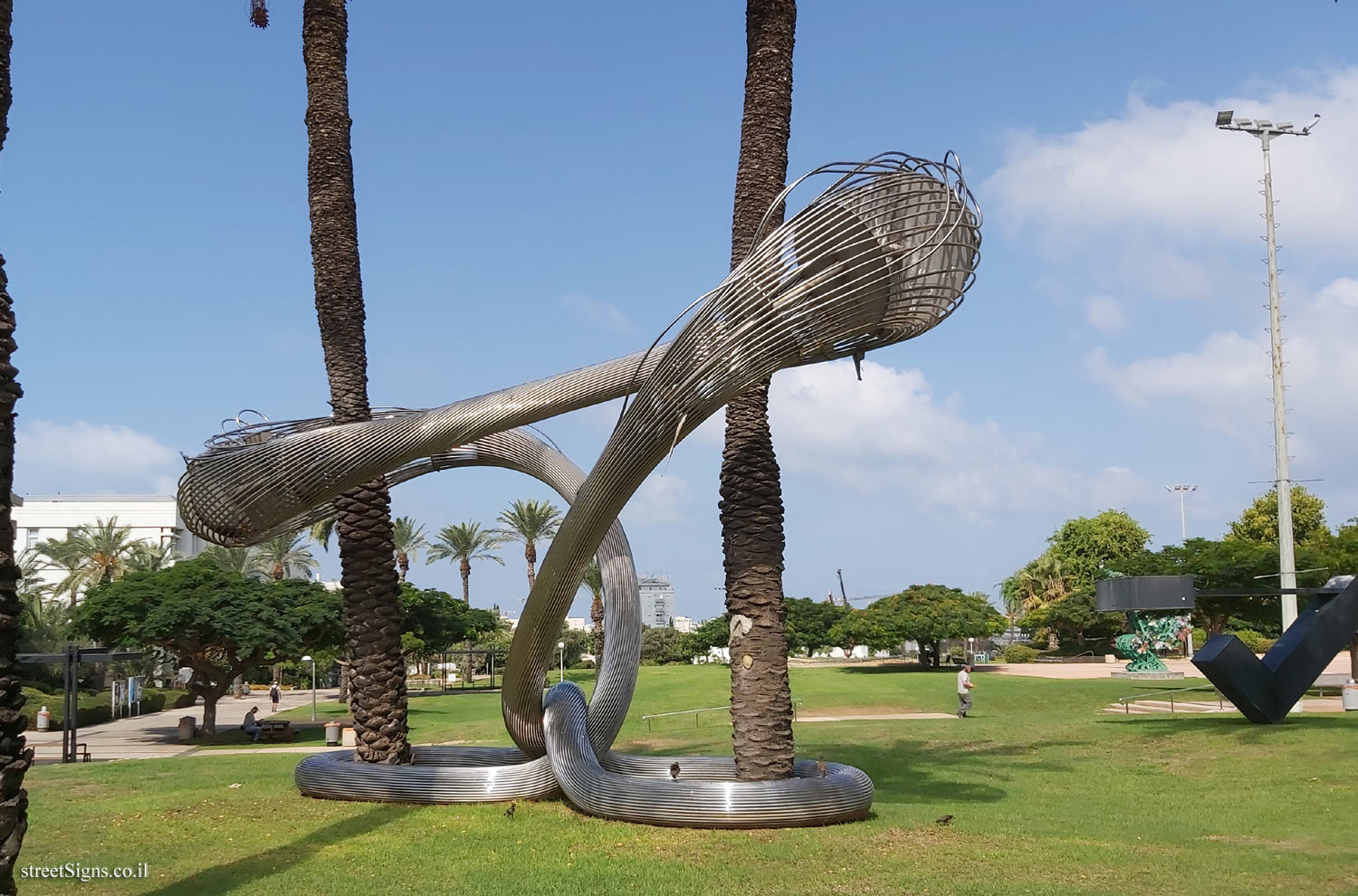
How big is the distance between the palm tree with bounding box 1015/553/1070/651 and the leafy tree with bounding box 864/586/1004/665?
2739 centimetres

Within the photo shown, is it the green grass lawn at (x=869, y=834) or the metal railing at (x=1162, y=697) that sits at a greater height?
the green grass lawn at (x=869, y=834)

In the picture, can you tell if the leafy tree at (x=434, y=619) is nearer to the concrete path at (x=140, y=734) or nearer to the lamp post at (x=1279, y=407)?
the concrete path at (x=140, y=734)

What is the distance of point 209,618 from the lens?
28750 mm

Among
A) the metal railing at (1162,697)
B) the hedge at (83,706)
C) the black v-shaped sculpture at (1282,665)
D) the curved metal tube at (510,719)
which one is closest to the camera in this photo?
the curved metal tube at (510,719)

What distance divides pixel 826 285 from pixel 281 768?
1325 centimetres

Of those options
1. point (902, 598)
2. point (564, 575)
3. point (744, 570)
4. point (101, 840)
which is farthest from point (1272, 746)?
point (902, 598)

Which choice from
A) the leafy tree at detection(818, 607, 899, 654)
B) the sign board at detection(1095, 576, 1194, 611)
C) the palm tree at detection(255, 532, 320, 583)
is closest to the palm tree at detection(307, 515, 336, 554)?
the palm tree at detection(255, 532, 320, 583)

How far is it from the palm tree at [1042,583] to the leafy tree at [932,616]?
27.4 metres

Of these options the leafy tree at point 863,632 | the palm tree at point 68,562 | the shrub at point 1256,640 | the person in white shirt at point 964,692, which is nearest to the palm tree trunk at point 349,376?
the person in white shirt at point 964,692

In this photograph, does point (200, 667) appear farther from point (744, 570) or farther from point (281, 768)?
point (744, 570)

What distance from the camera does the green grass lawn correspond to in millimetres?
8828

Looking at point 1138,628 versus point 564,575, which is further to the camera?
point 1138,628

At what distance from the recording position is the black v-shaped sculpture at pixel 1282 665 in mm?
19484

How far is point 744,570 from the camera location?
12.1m
